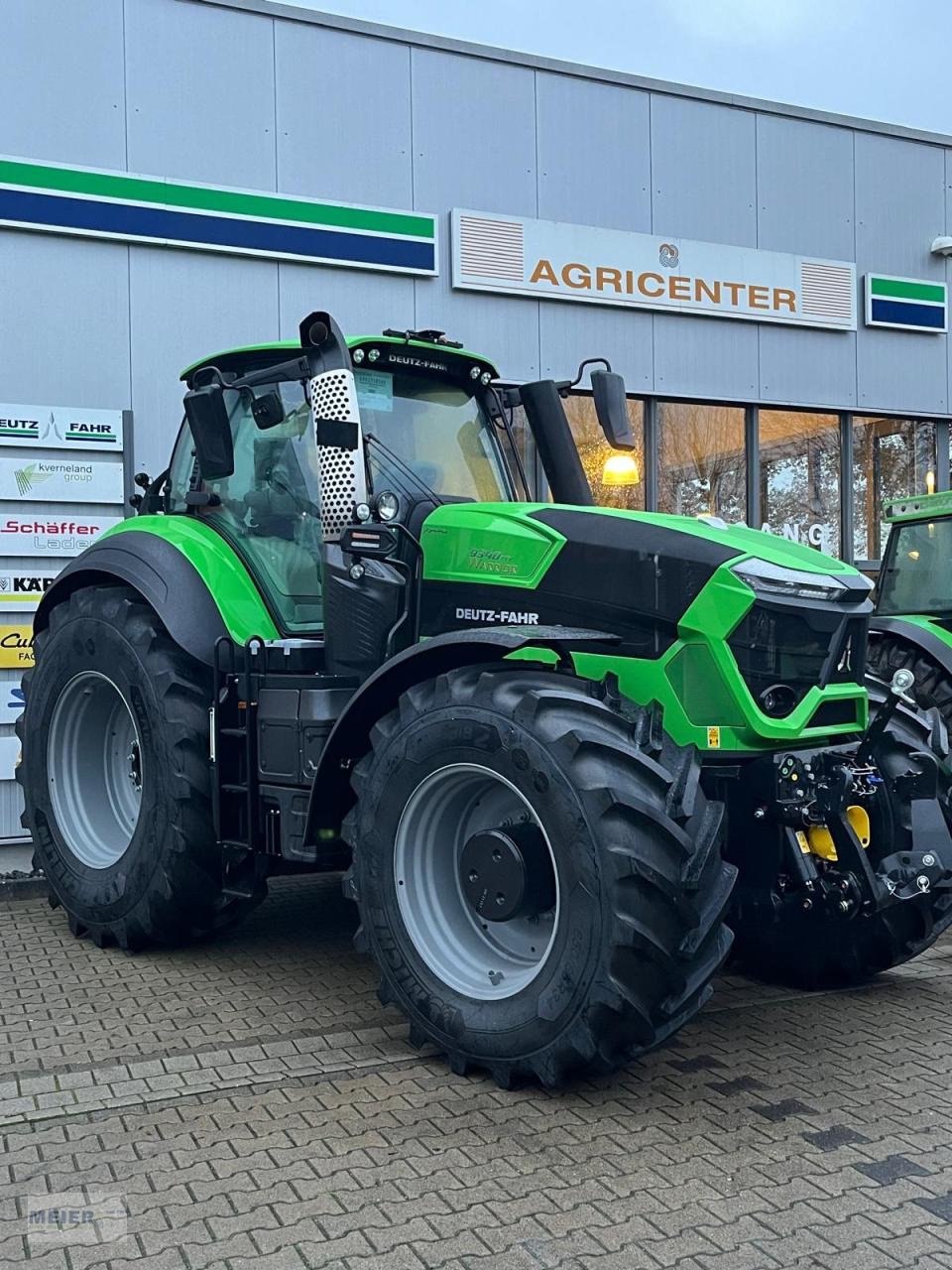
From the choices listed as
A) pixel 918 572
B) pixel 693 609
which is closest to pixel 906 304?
pixel 918 572

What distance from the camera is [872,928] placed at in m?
5.07

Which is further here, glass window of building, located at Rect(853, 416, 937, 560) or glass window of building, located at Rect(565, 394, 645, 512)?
glass window of building, located at Rect(853, 416, 937, 560)

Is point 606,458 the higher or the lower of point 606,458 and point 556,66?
the lower

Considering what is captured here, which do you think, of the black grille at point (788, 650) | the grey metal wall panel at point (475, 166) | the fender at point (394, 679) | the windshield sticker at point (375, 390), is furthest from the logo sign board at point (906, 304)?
the fender at point (394, 679)

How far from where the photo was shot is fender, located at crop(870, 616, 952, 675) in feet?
25.7

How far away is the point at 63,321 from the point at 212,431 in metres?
2.98

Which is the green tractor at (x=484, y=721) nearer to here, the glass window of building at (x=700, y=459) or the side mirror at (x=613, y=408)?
the side mirror at (x=613, y=408)

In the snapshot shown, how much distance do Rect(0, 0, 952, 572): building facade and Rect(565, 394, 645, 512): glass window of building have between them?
28mm

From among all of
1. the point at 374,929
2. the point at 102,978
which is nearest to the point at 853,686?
the point at 374,929

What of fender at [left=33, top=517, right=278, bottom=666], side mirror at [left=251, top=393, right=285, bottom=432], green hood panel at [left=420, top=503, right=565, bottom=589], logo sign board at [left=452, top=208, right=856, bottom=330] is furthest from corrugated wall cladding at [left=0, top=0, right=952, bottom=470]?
green hood panel at [left=420, top=503, right=565, bottom=589]

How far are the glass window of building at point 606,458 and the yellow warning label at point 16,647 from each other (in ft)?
13.6

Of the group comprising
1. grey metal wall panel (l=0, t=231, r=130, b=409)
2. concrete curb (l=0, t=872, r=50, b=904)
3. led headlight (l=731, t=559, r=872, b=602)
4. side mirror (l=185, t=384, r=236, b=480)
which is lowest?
concrete curb (l=0, t=872, r=50, b=904)

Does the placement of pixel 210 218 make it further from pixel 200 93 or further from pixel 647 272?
pixel 647 272

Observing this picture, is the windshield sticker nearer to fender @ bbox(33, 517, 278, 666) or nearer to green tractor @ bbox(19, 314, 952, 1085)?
green tractor @ bbox(19, 314, 952, 1085)
